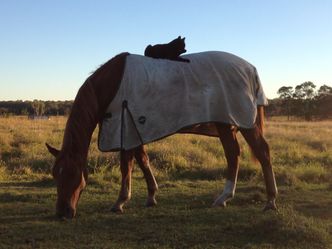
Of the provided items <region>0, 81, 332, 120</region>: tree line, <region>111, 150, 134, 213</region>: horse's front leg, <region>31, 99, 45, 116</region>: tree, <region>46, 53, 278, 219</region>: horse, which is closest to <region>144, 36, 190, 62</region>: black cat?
<region>46, 53, 278, 219</region>: horse

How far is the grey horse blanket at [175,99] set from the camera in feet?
21.5

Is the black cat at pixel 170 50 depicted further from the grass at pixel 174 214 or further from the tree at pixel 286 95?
the tree at pixel 286 95

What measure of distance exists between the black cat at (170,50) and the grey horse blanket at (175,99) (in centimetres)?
15

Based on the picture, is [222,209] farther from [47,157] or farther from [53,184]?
[47,157]

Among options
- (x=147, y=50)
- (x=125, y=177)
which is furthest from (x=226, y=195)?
(x=147, y=50)

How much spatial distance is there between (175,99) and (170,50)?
0.81 metres

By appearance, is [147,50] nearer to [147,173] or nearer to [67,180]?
[147,173]

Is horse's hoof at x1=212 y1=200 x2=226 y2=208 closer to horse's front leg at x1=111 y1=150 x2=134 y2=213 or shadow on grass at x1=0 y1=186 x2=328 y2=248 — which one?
shadow on grass at x1=0 y1=186 x2=328 y2=248

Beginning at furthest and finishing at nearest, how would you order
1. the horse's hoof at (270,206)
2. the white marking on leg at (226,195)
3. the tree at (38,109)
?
1. the tree at (38,109)
2. the white marking on leg at (226,195)
3. the horse's hoof at (270,206)

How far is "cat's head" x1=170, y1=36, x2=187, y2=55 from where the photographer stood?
23.4ft

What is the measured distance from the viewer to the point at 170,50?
7145 mm

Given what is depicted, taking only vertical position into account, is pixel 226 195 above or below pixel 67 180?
below

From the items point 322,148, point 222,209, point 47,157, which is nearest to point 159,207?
point 222,209

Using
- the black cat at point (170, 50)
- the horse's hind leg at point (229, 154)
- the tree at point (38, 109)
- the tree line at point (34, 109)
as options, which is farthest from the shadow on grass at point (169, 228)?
the tree line at point (34, 109)
